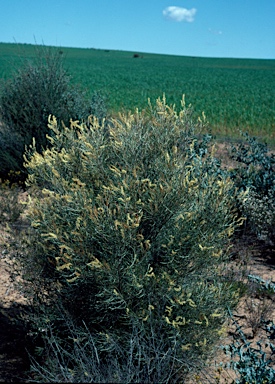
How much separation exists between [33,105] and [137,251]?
6894 mm

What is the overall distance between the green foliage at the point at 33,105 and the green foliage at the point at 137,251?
599 cm

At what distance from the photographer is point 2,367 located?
4258mm

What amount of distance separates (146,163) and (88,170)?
470 mm

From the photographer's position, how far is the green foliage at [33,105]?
32.9 feet

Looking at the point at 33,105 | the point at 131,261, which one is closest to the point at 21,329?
the point at 131,261

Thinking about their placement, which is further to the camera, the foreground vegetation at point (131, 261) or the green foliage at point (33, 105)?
the green foliage at point (33, 105)

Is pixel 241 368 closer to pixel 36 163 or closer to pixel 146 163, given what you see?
pixel 146 163

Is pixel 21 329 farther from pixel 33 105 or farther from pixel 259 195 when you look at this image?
pixel 33 105

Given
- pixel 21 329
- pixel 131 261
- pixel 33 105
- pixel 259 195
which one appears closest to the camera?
pixel 131 261

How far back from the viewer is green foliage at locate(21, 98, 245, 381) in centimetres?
363

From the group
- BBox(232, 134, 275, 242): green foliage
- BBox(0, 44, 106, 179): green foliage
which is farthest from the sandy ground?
BBox(0, 44, 106, 179): green foliage

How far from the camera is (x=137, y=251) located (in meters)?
3.71

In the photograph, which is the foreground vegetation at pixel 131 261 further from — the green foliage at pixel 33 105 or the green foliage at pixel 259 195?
the green foliage at pixel 33 105

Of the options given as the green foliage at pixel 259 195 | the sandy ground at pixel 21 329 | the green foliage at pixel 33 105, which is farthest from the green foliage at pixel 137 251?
the green foliage at pixel 33 105
